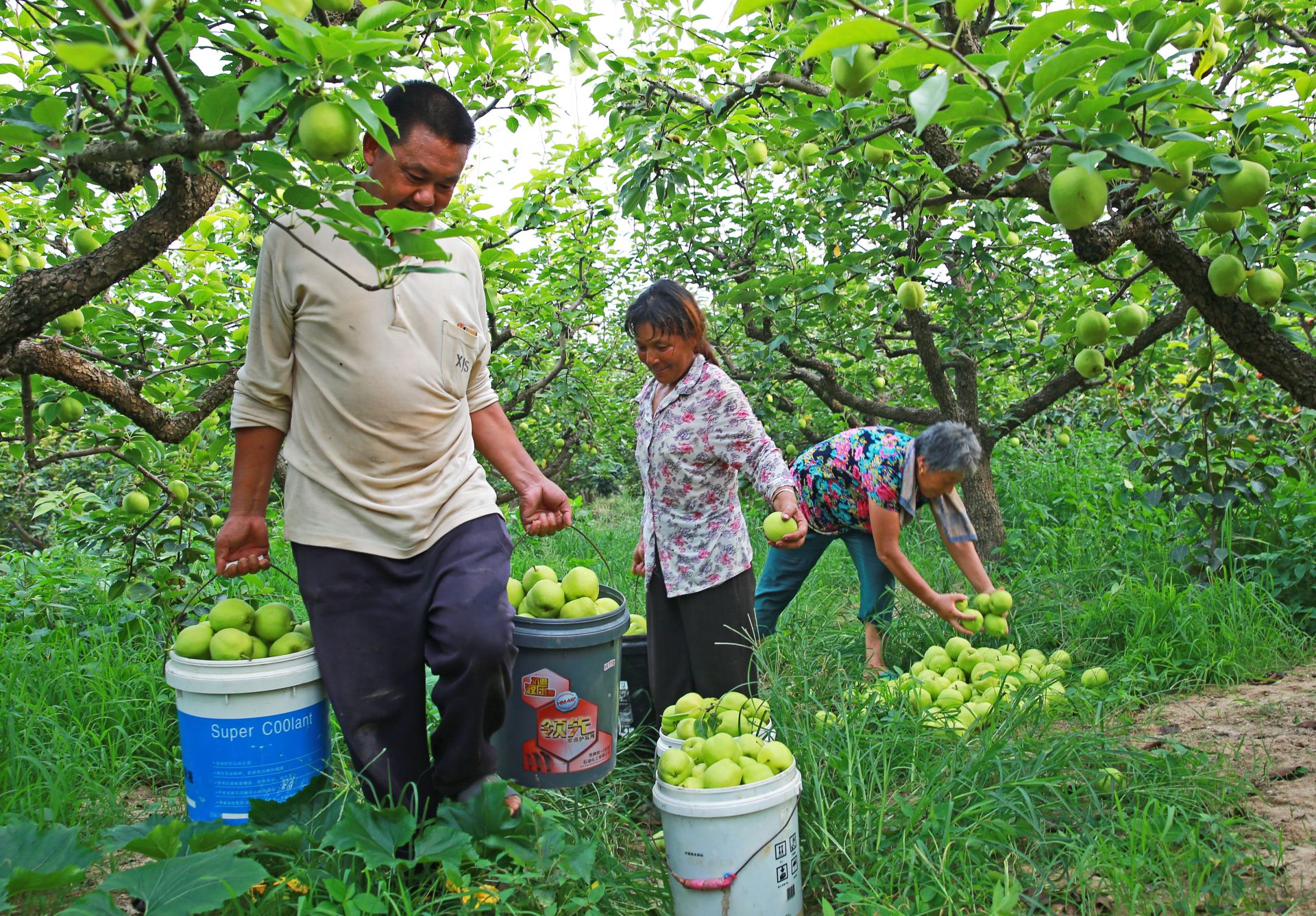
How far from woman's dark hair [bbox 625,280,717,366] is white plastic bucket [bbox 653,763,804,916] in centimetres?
147

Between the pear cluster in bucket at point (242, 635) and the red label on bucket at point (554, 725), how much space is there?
0.56 m

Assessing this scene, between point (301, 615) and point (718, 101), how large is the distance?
348 centimetres

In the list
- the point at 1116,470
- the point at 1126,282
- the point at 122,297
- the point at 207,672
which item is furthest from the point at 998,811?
the point at 1116,470

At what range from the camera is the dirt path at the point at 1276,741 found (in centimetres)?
207

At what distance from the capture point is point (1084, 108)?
1.33m

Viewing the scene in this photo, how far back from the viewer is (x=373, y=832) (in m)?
1.78

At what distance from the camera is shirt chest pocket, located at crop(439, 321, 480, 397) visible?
6.91 feet

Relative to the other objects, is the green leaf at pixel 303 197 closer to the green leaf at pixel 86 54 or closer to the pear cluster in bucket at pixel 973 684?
the green leaf at pixel 86 54

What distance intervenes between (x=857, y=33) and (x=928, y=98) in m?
0.12

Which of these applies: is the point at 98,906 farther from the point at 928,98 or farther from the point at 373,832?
the point at 928,98

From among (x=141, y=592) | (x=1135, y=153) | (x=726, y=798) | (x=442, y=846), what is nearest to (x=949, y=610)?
(x=726, y=798)

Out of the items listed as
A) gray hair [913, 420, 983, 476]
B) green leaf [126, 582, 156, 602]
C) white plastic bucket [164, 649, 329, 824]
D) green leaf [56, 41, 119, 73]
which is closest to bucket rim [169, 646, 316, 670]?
white plastic bucket [164, 649, 329, 824]

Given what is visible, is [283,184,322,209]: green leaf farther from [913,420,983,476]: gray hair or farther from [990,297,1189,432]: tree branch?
[990,297,1189,432]: tree branch

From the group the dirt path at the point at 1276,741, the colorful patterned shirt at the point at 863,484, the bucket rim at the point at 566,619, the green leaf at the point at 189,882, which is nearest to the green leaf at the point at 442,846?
the green leaf at the point at 189,882
